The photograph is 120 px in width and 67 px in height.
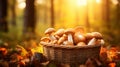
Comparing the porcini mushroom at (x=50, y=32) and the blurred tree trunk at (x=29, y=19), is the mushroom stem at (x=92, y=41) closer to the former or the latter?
the porcini mushroom at (x=50, y=32)

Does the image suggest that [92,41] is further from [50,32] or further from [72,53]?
[50,32]

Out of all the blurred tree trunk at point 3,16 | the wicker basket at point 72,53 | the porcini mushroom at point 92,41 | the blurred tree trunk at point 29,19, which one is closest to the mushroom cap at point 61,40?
the wicker basket at point 72,53

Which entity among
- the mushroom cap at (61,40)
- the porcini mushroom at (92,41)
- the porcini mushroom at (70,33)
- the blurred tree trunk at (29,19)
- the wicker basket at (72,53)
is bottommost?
the wicker basket at (72,53)

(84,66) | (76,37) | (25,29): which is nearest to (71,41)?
(76,37)

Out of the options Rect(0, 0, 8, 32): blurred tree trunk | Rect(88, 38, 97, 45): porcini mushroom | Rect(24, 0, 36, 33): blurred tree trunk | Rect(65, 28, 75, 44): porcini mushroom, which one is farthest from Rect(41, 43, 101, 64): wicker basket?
Rect(0, 0, 8, 32): blurred tree trunk

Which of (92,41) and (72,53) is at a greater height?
(92,41)

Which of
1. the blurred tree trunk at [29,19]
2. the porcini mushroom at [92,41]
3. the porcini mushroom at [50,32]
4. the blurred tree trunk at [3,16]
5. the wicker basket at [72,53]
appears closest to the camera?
the wicker basket at [72,53]

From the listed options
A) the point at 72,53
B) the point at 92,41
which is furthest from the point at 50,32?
the point at 92,41

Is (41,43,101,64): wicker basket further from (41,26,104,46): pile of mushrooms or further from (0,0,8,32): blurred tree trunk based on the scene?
(0,0,8,32): blurred tree trunk
